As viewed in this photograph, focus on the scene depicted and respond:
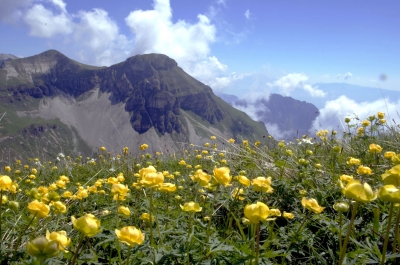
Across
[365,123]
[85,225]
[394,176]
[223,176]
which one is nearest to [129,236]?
[85,225]

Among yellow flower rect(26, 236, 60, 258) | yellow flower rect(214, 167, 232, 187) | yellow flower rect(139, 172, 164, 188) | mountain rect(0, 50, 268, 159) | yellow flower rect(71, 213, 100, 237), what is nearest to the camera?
yellow flower rect(26, 236, 60, 258)

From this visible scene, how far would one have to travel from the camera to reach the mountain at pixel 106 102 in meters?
113

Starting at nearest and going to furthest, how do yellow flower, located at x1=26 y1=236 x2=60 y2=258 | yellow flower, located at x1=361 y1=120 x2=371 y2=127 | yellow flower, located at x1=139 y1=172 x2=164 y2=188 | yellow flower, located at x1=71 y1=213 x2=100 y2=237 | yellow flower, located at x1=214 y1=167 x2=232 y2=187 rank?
yellow flower, located at x1=26 y1=236 x2=60 y2=258 < yellow flower, located at x1=71 y1=213 x2=100 y2=237 < yellow flower, located at x1=139 y1=172 x2=164 y2=188 < yellow flower, located at x1=214 y1=167 x2=232 y2=187 < yellow flower, located at x1=361 y1=120 x2=371 y2=127

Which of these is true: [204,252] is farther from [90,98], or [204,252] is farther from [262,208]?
[90,98]

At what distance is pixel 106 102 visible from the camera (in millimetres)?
131750

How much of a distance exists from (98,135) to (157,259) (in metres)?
117

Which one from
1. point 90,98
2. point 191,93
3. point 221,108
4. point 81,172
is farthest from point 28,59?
point 81,172

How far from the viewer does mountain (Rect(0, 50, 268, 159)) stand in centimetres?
11269

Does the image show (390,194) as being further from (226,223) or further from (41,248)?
(226,223)

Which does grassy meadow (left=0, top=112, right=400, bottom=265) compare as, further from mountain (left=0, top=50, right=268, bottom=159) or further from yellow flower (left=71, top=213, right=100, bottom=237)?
mountain (left=0, top=50, right=268, bottom=159)

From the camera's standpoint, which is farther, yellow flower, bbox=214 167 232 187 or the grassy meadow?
yellow flower, bbox=214 167 232 187

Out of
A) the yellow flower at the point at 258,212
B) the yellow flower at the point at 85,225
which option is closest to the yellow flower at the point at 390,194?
the yellow flower at the point at 258,212

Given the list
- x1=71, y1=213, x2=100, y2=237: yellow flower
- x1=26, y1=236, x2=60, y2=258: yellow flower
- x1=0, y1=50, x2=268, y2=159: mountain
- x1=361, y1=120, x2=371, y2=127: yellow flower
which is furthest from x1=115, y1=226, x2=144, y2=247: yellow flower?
x1=0, y1=50, x2=268, y2=159: mountain

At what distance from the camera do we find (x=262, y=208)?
116 cm
